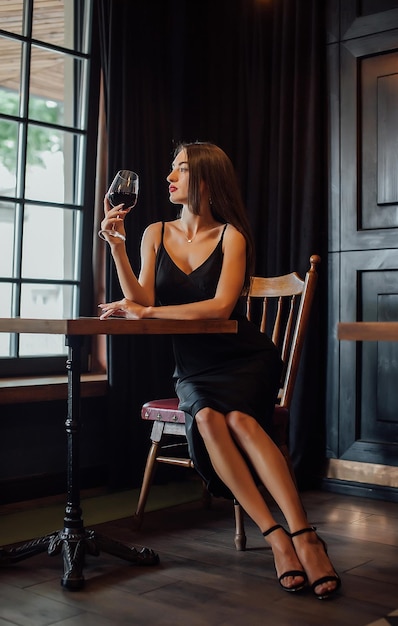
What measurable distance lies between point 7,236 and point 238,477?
5.44 ft

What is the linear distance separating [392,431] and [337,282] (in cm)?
67

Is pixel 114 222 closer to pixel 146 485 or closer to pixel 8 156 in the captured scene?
pixel 146 485

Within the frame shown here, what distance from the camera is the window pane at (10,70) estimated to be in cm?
332

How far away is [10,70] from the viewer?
132 inches

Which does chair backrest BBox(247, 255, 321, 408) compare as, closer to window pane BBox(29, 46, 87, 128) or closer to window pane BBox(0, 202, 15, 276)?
window pane BBox(0, 202, 15, 276)

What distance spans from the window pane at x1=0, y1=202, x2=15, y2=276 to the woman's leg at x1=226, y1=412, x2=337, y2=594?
1466 mm

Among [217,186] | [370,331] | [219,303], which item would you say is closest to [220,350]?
[219,303]

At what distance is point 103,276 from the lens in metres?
3.60

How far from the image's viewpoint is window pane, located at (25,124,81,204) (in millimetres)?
3459

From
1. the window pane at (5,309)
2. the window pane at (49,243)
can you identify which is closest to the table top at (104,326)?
the window pane at (5,309)

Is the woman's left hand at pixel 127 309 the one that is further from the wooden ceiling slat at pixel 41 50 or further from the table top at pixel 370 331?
the wooden ceiling slat at pixel 41 50

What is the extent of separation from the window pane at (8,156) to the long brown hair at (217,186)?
0.99m

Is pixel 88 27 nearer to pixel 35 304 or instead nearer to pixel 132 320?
pixel 35 304

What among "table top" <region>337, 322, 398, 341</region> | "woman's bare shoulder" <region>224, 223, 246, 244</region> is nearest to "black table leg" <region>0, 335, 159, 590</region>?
"woman's bare shoulder" <region>224, 223, 246, 244</region>
